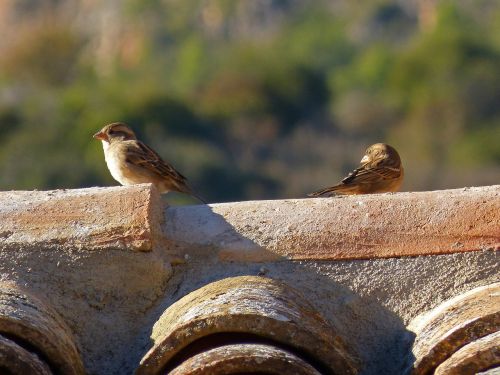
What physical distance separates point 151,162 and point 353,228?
366cm

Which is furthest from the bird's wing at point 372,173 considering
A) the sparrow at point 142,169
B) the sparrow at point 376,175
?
the sparrow at point 142,169

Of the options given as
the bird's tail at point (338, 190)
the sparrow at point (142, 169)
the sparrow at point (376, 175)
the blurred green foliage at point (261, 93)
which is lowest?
the bird's tail at point (338, 190)


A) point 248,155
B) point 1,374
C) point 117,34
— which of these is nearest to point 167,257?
point 1,374

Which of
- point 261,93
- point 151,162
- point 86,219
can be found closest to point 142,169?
point 151,162

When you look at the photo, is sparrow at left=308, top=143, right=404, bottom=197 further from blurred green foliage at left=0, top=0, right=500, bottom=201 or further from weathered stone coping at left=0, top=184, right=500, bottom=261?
blurred green foliage at left=0, top=0, right=500, bottom=201

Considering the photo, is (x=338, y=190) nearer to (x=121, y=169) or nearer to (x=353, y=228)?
(x=121, y=169)

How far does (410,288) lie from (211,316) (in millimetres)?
864

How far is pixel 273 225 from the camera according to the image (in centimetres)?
552

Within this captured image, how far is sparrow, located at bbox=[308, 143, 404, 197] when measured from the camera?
8383 millimetres

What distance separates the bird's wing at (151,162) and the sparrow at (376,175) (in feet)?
3.61

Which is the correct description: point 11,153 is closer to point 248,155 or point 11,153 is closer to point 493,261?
point 248,155

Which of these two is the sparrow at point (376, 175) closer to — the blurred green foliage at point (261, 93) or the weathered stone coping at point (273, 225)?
the weathered stone coping at point (273, 225)

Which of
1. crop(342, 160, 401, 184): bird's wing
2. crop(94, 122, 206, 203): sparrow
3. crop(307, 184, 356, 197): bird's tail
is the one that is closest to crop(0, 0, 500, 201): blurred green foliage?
crop(94, 122, 206, 203): sparrow

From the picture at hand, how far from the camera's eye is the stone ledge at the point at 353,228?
5363mm
